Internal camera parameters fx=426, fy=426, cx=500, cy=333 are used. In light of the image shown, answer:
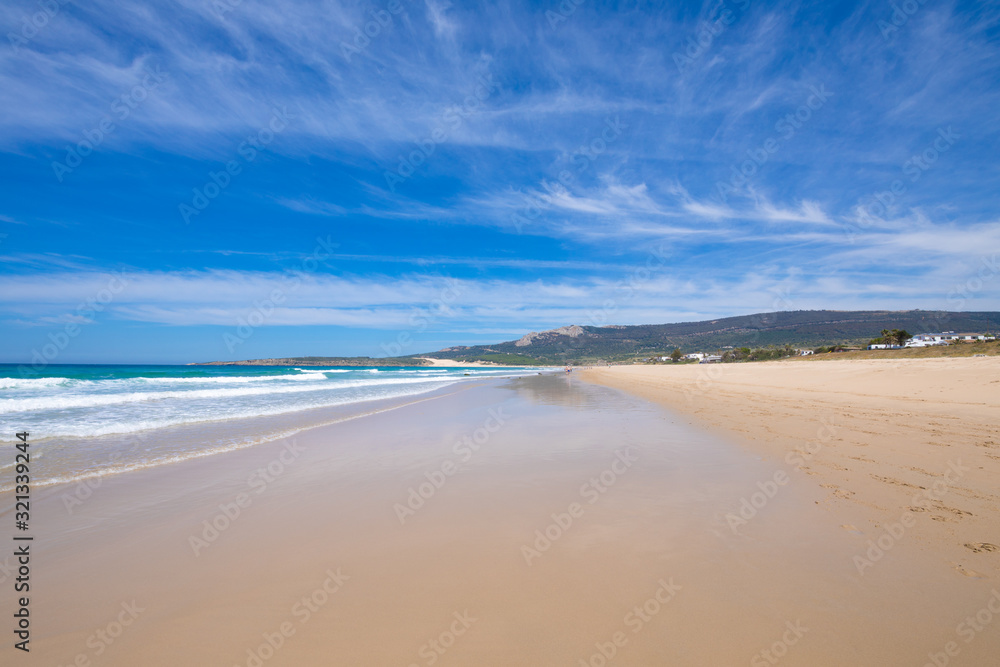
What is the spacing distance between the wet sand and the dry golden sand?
0.39 meters

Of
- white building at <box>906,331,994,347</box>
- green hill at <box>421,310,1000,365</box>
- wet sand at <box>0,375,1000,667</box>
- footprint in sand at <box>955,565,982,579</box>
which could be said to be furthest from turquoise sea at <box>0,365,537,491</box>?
green hill at <box>421,310,1000,365</box>

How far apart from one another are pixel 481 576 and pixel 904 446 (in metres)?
8.71

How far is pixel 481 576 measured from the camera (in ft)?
12.6

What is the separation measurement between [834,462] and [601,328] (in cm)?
15955

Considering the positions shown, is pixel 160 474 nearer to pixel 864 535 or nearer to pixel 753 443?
pixel 864 535

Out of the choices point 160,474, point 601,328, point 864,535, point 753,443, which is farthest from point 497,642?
point 601,328

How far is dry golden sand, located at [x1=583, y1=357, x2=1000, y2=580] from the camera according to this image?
451 centimetres

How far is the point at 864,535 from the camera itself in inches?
175

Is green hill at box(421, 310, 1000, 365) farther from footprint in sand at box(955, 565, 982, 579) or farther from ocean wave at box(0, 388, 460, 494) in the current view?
ocean wave at box(0, 388, 460, 494)

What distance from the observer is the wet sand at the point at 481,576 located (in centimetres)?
287

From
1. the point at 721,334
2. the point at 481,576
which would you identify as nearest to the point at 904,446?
the point at 481,576

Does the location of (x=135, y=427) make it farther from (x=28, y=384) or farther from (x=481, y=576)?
(x=28, y=384)

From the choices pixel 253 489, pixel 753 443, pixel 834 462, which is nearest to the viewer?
pixel 253 489

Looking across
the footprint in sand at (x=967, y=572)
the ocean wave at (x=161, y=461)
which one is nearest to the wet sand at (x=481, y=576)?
the footprint in sand at (x=967, y=572)
